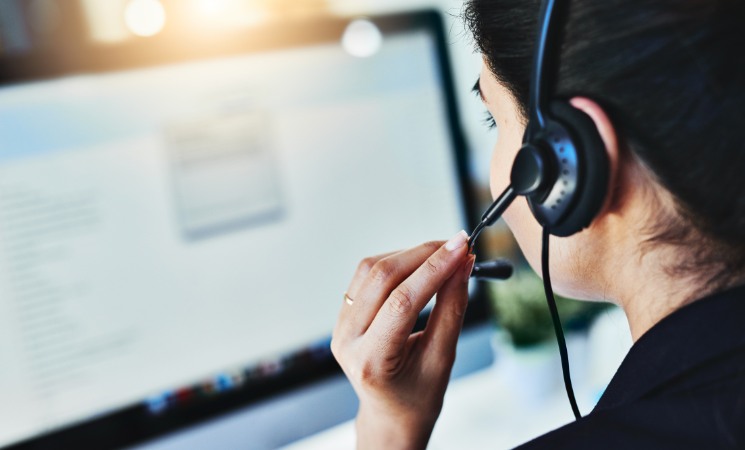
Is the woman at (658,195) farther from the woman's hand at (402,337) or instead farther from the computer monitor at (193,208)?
the computer monitor at (193,208)

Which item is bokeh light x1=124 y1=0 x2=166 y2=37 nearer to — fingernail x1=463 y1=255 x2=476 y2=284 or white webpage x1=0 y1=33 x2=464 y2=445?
white webpage x1=0 y1=33 x2=464 y2=445

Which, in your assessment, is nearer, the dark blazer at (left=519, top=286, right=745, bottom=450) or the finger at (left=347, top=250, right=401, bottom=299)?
the dark blazer at (left=519, top=286, right=745, bottom=450)

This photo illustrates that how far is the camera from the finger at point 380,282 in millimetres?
562

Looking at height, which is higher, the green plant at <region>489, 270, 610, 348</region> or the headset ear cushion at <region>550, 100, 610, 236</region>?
the headset ear cushion at <region>550, 100, 610, 236</region>

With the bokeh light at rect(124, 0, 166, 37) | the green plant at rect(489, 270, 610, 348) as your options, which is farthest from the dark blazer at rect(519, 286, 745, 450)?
the bokeh light at rect(124, 0, 166, 37)

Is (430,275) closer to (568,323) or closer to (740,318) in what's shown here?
(740,318)

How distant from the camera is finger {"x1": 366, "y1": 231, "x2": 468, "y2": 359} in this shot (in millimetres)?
537

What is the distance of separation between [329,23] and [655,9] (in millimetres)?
412

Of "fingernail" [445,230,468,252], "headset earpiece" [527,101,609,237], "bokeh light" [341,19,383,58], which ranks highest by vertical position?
"bokeh light" [341,19,383,58]

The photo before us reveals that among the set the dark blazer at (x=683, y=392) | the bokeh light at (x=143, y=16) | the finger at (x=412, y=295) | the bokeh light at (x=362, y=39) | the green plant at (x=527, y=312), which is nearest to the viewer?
the dark blazer at (x=683, y=392)

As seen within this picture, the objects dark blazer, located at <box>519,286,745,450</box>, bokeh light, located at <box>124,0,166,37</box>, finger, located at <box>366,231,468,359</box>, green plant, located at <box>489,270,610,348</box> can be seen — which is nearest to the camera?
dark blazer, located at <box>519,286,745,450</box>

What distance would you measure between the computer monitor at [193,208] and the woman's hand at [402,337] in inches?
5.4

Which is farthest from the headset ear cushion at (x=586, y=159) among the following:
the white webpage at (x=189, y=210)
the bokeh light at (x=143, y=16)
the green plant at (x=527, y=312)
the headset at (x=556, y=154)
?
the bokeh light at (x=143, y=16)

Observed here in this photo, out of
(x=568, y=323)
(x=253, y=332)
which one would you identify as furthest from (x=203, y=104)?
(x=568, y=323)
